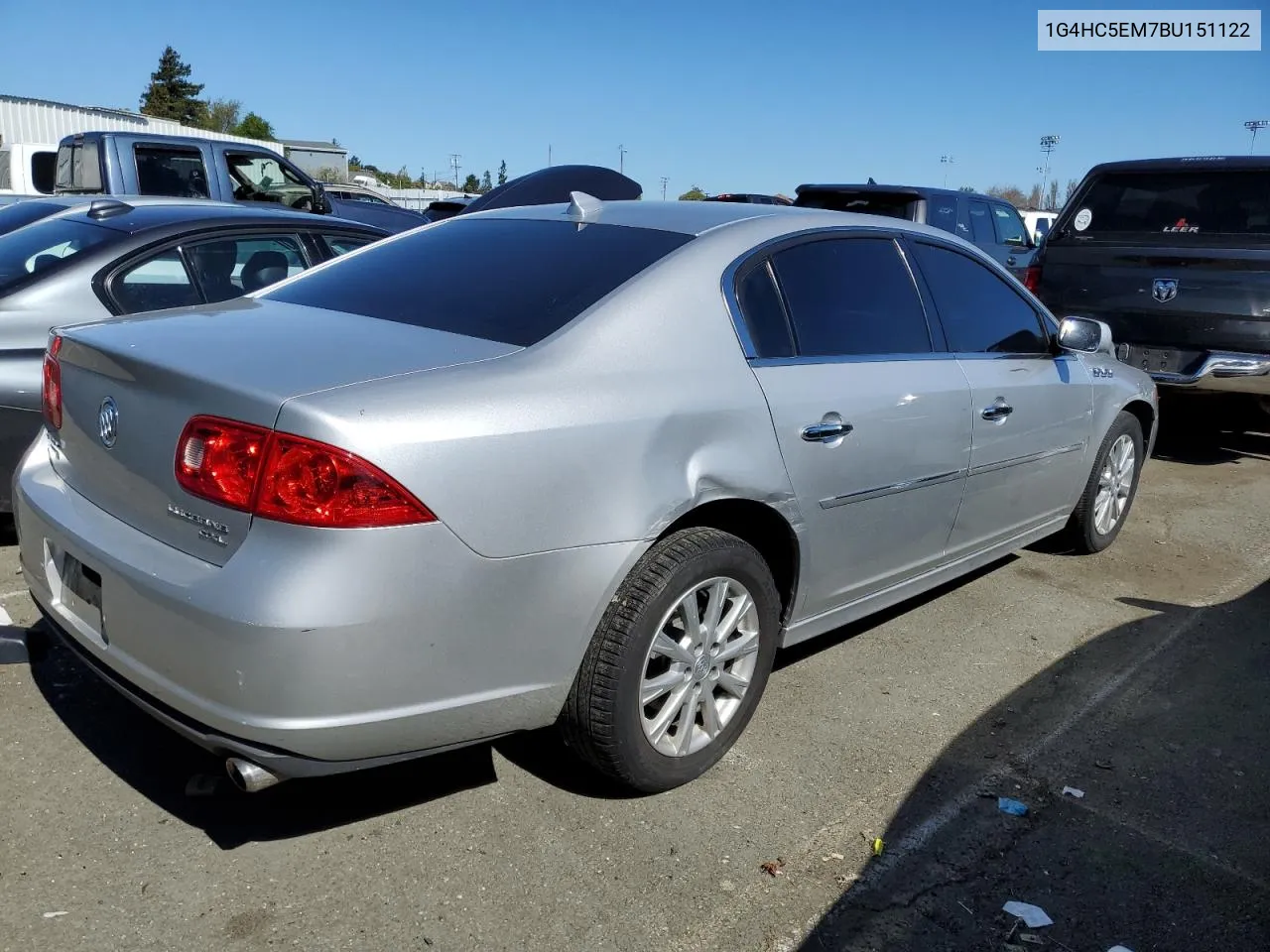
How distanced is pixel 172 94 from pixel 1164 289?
8533cm

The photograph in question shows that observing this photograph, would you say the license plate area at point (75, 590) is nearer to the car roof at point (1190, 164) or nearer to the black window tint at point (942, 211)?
the car roof at point (1190, 164)

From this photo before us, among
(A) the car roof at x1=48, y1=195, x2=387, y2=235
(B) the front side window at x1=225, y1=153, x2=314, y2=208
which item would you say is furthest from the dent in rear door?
(B) the front side window at x1=225, y1=153, x2=314, y2=208

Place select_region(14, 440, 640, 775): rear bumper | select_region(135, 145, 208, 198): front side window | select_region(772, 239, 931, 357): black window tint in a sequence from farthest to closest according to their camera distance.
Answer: select_region(135, 145, 208, 198): front side window < select_region(772, 239, 931, 357): black window tint < select_region(14, 440, 640, 775): rear bumper

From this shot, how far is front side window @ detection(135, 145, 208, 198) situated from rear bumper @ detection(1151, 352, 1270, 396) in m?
8.57

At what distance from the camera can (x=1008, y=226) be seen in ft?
44.9

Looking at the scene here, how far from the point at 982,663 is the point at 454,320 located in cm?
237

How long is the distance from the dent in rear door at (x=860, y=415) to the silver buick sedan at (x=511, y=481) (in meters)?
0.01

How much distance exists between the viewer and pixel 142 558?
2494 millimetres

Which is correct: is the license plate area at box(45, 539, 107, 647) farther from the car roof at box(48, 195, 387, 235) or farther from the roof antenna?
the car roof at box(48, 195, 387, 235)

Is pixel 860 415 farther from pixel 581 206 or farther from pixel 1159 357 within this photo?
pixel 1159 357

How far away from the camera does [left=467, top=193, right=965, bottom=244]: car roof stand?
3.39 meters

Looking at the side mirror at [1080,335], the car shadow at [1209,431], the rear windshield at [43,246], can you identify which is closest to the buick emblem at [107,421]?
the rear windshield at [43,246]

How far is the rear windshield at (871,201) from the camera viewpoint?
11305 mm

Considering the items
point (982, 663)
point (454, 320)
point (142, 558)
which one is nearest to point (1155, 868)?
point (982, 663)
